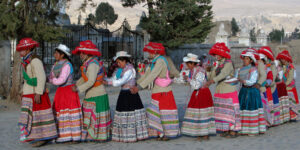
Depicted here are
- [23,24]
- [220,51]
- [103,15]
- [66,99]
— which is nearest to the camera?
[66,99]

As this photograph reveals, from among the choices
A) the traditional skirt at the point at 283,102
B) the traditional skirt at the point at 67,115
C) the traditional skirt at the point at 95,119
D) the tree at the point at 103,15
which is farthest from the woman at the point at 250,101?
the tree at the point at 103,15

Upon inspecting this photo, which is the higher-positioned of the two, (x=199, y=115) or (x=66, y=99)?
(x=66, y=99)

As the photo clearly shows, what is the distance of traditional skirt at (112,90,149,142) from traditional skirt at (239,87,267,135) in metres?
2.06

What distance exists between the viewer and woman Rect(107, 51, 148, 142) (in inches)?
261

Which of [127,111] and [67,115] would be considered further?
[127,111]

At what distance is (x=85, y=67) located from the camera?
21.6 feet

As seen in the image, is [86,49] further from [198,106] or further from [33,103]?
[198,106]

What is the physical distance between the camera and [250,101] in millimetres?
7488

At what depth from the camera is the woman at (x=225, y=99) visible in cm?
714

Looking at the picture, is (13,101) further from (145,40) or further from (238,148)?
(145,40)

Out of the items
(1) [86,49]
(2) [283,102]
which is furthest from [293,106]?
(1) [86,49]

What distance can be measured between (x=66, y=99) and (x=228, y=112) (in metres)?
2.98

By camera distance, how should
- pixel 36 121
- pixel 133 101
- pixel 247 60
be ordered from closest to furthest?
pixel 36 121 < pixel 133 101 < pixel 247 60

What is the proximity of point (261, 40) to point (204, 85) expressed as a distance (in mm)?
32823
